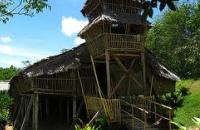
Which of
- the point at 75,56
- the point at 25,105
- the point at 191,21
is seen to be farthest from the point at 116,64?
the point at 191,21

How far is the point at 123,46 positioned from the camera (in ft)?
63.3

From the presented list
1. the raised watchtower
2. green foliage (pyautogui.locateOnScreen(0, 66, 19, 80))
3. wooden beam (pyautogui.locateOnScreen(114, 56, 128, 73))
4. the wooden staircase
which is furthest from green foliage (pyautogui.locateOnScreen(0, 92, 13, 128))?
green foliage (pyautogui.locateOnScreen(0, 66, 19, 80))

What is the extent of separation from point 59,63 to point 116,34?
3579 millimetres

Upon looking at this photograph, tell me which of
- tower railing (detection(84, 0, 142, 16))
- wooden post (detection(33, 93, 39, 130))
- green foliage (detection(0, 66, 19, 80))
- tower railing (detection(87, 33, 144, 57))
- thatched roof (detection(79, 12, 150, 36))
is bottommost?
wooden post (detection(33, 93, 39, 130))

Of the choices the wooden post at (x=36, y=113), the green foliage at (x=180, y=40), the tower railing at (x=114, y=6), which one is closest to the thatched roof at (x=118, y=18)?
the tower railing at (x=114, y=6)

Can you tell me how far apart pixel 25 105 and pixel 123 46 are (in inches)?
307

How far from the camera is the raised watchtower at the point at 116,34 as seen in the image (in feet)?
62.8

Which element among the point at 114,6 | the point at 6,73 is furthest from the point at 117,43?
the point at 6,73

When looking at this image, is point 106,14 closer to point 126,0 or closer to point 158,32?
point 126,0

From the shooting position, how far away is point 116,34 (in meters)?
19.1

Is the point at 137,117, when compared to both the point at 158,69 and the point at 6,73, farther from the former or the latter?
the point at 6,73

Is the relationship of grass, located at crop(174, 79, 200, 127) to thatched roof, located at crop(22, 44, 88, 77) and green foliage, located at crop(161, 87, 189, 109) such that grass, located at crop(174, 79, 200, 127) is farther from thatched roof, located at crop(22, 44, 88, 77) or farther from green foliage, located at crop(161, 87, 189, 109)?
thatched roof, located at crop(22, 44, 88, 77)

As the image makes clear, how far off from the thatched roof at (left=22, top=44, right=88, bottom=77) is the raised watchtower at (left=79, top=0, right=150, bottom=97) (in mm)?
762

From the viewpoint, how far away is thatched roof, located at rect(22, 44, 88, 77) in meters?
20.2
